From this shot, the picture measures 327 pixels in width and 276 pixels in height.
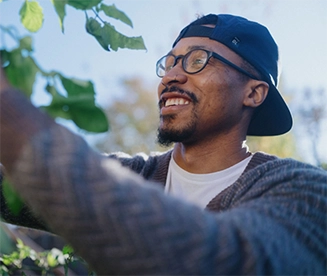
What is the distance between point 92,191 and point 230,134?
5.67 ft

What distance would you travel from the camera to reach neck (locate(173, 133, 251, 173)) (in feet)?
8.11

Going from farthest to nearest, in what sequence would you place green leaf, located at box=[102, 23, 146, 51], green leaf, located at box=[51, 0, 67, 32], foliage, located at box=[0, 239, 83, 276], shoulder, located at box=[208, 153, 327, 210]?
foliage, located at box=[0, 239, 83, 276] < shoulder, located at box=[208, 153, 327, 210] < green leaf, located at box=[102, 23, 146, 51] < green leaf, located at box=[51, 0, 67, 32]

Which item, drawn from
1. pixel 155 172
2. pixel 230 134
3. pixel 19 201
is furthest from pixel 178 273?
pixel 230 134

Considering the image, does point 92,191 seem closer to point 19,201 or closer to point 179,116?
point 19,201

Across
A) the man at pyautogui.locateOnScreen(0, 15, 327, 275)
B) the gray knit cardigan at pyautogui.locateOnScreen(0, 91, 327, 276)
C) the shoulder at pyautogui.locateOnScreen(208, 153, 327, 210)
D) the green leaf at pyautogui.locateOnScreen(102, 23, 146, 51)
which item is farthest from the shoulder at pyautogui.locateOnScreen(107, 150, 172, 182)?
the gray knit cardigan at pyautogui.locateOnScreen(0, 91, 327, 276)

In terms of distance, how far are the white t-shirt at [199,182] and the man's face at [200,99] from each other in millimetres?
191

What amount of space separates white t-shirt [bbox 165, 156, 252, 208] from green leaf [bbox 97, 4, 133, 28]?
3.92 feet

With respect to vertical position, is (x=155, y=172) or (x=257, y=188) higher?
(x=257, y=188)

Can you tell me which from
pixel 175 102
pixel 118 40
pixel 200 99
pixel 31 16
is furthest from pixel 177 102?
pixel 31 16

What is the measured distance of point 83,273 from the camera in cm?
322

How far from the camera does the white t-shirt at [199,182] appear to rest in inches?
88.5

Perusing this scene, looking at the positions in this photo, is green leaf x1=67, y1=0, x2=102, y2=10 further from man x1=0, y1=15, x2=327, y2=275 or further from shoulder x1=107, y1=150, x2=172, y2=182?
shoulder x1=107, y1=150, x2=172, y2=182

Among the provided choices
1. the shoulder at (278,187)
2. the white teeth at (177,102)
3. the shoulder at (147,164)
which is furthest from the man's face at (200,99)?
the shoulder at (278,187)

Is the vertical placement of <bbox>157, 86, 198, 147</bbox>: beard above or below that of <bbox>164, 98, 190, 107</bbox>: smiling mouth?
below
